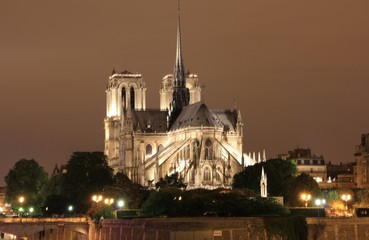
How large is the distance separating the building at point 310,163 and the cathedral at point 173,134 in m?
17.9

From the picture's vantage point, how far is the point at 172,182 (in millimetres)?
118000

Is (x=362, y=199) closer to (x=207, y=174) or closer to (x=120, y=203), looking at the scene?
(x=120, y=203)

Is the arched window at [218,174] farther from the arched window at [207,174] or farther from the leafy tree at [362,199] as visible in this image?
the leafy tree at [362,199]

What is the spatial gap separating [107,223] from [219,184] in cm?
5007

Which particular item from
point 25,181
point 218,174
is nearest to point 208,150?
point 218,174

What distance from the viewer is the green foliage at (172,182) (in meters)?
115

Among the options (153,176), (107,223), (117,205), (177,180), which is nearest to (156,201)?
(107,223)

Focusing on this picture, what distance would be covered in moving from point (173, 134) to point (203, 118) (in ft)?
29.6

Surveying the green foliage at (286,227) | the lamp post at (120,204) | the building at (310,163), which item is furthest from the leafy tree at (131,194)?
the building at (310,163)

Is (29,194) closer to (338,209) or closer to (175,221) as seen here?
(338,209)

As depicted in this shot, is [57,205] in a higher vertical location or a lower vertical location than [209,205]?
higher

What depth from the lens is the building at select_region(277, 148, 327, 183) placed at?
156 meters

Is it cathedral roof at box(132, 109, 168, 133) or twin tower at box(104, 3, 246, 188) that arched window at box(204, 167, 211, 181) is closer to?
twin tower at box(104, 3, 246, 188)

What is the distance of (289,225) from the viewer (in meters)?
64.4
